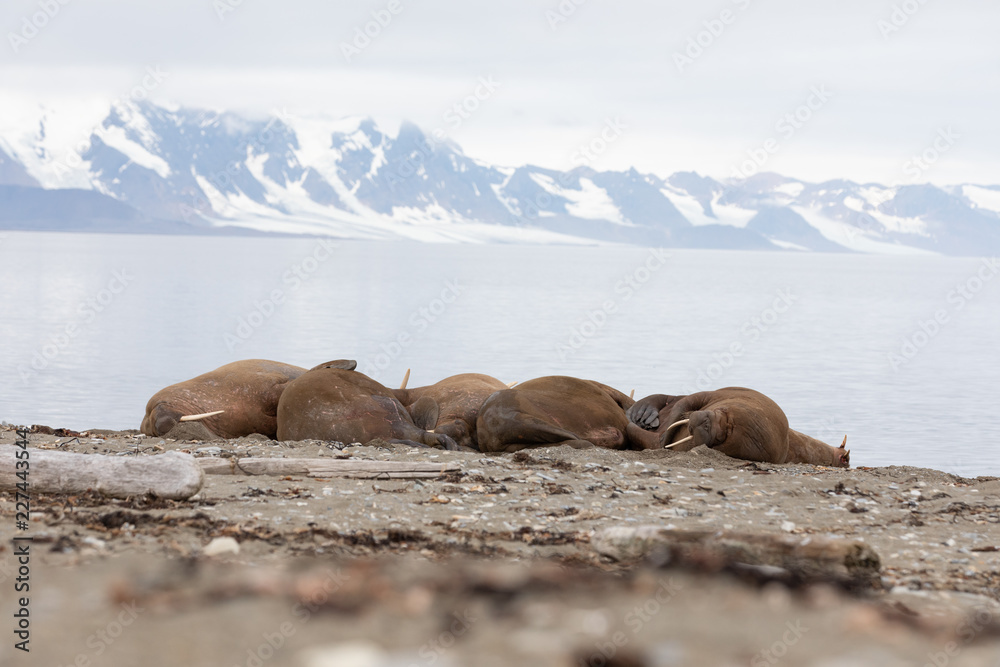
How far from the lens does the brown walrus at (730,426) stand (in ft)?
38.8

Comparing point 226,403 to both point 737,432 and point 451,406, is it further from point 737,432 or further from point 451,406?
point 737,432

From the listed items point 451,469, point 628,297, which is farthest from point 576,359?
point 628,297

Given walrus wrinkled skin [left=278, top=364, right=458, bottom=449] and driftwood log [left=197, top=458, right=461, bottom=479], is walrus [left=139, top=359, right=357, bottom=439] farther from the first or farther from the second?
driftwood log [left=197, top=458, right=461, bottom=479]

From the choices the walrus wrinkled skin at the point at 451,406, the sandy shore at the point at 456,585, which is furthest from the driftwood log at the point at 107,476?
the walrus wrinkled skin at the point at 451,406

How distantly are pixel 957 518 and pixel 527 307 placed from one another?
52.1 m

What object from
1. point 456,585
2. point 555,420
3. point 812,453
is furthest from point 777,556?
point 812,453

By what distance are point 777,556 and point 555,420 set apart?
23.6 feet

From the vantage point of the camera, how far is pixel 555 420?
490 inches

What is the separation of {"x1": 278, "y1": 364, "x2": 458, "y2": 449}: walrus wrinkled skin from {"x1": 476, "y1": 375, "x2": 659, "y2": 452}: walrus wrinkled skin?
623mm

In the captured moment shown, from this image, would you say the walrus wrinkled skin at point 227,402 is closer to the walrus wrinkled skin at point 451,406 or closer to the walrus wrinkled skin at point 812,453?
the walrus wrinkled skin at point 451,406

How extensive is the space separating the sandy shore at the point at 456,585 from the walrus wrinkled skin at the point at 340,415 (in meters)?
3.19

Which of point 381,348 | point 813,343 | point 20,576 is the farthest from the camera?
point 813,343

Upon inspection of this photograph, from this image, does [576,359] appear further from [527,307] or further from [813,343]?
[527,307]

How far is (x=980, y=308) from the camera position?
6812 centimetres
